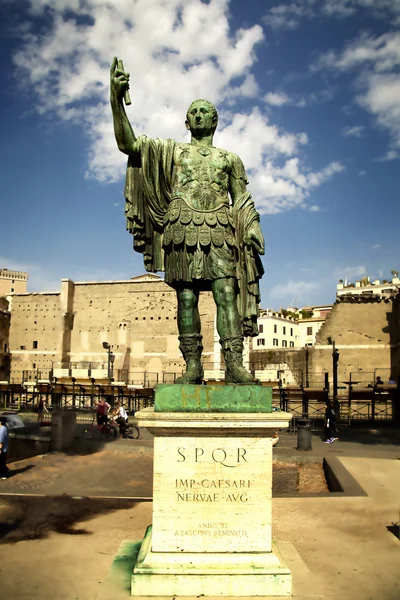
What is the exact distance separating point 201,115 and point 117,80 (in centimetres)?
92

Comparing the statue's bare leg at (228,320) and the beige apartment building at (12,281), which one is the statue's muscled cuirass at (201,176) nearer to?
the statue's bare leg at (228,320)

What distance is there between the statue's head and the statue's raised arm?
67 cm

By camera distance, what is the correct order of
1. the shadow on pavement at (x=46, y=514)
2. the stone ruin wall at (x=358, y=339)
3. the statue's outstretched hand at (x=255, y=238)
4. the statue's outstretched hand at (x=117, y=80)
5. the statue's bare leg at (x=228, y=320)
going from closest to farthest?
the statue's outstretched hand at (x=117, y=80) → the statue's bare leg at (x=228, y=320) → the statue's outstretched hand at (x=255, y=238) → the shadow on pavement at (x=46, y=514) → the stone ruin wall at (x=358, y=339)

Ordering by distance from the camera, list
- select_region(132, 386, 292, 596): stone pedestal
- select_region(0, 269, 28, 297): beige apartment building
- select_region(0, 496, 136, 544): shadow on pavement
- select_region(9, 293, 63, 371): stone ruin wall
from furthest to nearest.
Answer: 1. select_region(0, 269, 28, 297): beige apartment building
2. select_region(9, 293, 63, 371): stone ruin wall
3. select_region(0, 496, 136, 544): shadow on pavement
4. select_region(132, 386, 292, 596): stone pedestal

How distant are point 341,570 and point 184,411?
235 centimetres

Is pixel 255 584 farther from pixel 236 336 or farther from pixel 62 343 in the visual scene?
pixel 62 343

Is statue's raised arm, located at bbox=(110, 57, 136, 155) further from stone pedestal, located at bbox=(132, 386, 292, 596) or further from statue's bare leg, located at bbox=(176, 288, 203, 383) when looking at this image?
stone pedestal, located at bbox=(132, 386, 292, 596)

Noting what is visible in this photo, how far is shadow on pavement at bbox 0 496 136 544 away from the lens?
20.8ft

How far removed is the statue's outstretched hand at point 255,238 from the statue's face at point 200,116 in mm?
1131

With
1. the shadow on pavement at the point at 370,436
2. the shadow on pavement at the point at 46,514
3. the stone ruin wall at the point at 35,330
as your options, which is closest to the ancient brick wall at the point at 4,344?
the stone ruin wall at the point at 35,330

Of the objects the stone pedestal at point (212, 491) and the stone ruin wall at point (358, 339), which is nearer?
the stone pedestal at point (212, 491)

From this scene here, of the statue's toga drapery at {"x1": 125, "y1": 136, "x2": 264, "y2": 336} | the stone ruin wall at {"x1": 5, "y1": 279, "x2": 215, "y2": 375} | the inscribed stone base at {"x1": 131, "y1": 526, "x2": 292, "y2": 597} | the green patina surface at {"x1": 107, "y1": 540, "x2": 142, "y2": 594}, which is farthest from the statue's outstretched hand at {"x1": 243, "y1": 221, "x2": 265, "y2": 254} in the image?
the stone ruin wall at {"x1": 5, "y1": 279, "x2": 215, "y2": 375}

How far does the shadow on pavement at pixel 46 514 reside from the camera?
6348 mm

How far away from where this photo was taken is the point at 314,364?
35.0 metres
